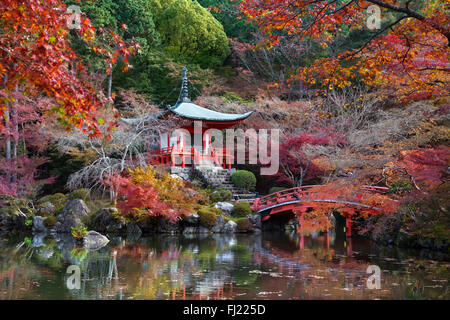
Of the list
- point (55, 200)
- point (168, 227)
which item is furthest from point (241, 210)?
point (55, 200)

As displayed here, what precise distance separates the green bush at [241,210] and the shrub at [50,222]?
657 centimetres

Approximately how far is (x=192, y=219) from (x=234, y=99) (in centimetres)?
990

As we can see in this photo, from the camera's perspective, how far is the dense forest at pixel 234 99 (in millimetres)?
5746

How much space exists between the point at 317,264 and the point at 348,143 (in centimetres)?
1056

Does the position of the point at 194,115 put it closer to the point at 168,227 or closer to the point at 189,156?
the point at 189,156

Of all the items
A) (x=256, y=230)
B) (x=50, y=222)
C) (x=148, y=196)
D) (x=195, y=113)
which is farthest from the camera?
(x=195, y=113)

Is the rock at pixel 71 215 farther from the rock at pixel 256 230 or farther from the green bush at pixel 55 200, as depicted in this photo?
the rock at pixel 256 230

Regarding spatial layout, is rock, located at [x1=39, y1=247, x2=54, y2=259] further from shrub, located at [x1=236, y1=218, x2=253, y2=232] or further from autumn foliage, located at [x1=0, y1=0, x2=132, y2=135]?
shrub, located at [x1=236, y1=218, x2=253, y2=232]

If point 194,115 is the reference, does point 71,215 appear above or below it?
below

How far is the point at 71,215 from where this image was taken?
16406 mm

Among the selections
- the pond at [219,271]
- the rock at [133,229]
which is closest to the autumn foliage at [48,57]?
the pond at [219,271]

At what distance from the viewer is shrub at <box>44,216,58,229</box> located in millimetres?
16516

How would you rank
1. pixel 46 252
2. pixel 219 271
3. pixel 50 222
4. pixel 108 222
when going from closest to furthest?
pixel 219 271 → pixel 46 252 → pixel 108 222 → pixel 50 222

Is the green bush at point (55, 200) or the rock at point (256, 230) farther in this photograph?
the green bush at point (55, 200)
